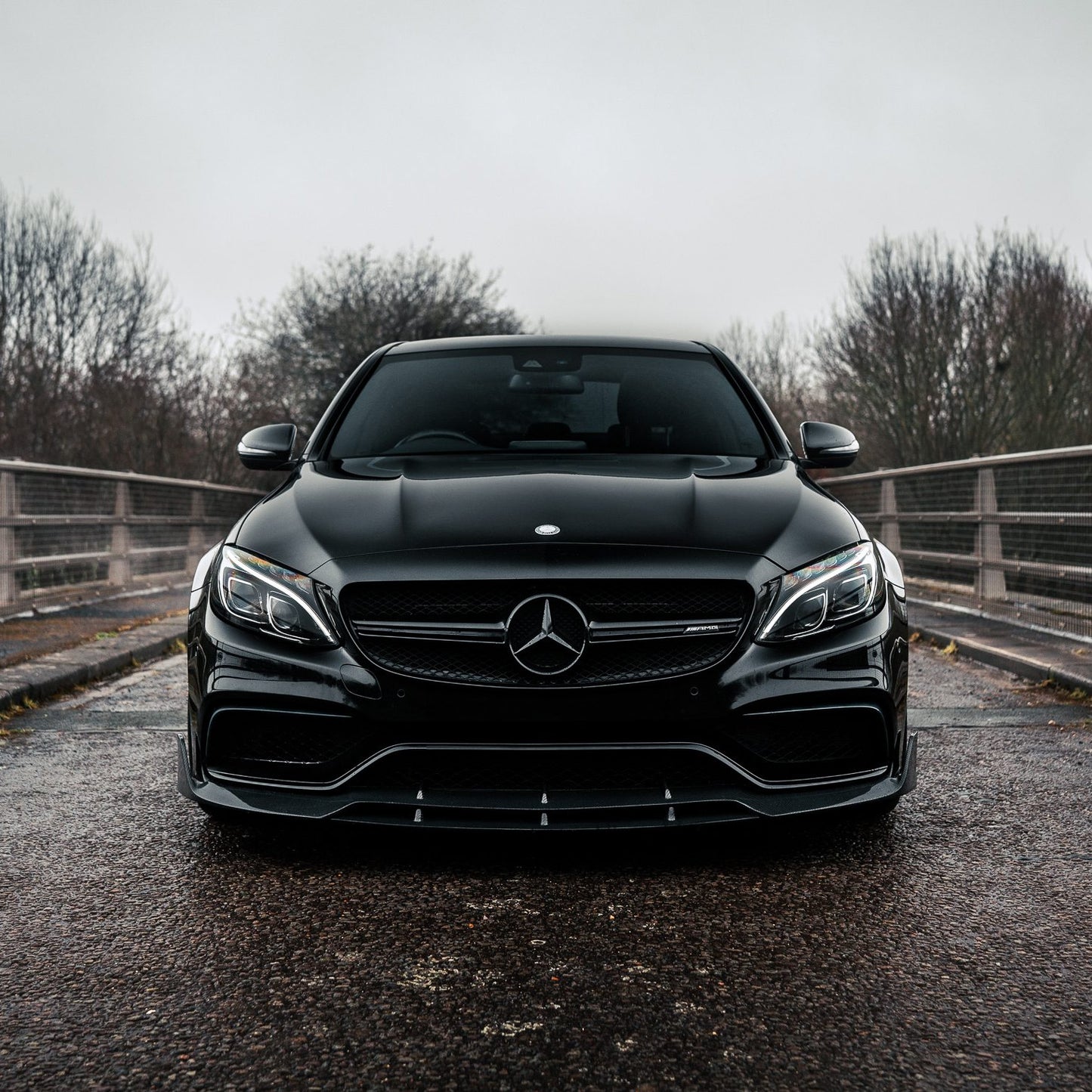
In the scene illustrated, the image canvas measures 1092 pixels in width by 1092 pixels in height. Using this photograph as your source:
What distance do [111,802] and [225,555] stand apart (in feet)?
3.60

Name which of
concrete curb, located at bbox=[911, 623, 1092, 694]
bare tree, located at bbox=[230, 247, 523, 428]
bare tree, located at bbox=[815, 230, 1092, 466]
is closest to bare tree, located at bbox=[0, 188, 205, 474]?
bare tree, located at bbox=[230, 247, 523, 428]

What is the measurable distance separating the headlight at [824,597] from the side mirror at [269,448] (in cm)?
203

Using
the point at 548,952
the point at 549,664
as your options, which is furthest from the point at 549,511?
the point at 548,952

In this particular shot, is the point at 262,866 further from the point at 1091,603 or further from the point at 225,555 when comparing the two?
Answer: the point at 1091,603

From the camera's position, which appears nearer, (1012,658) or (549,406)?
(549,406)

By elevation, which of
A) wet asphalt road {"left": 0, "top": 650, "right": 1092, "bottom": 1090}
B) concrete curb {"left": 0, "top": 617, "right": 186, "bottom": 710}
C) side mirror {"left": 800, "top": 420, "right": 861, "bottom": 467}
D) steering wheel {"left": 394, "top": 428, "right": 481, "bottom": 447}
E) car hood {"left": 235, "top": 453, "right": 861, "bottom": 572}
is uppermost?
steering wheel {"left": 394, "top": 428, "right": 481, "bottom": 447}

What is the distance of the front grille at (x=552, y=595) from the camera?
3230 millimetres

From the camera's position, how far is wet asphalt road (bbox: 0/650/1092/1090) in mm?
2217

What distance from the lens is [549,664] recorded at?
10.6ft

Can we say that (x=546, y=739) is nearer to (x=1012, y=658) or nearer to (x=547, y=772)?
(x=547, y=772)

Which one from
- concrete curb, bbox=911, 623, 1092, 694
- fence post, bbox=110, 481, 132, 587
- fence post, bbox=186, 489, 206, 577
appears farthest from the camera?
fence post, bbox=186, 489, 206, 577

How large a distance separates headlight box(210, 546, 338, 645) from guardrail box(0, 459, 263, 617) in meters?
6.56

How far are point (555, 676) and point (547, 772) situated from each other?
0.25m

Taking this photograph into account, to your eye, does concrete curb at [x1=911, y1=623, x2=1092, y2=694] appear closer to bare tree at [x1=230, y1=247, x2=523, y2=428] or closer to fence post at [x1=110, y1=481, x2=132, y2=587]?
fence post at [x1=110, y1=481, x2=132, y2=587]
